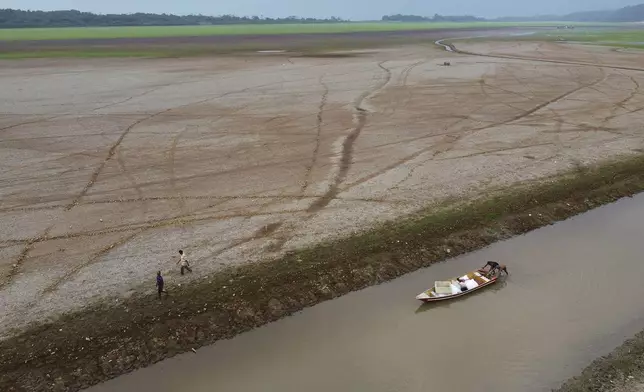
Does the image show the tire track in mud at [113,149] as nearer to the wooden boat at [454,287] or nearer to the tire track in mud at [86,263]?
the tire track in mud at [86,263]

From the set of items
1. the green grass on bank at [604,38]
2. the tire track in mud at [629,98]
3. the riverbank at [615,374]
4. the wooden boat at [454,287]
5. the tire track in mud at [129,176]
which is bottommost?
the riverbank at [615,374]

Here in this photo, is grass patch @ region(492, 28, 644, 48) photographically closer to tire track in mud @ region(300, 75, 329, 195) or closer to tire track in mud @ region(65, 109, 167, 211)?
tire track in mud @ region(300, 75, 329, 195)

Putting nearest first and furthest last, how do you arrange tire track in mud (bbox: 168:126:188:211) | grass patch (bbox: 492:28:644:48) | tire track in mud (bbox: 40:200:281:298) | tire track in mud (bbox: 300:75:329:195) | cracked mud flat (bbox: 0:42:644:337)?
tire track in mud (bbox: 40:200:281:298) < cracked mud flat (bbox: 0:42:644:337) < tire track in mud (bbox: 168:126:188:211) < tire track in mud (bbox: 300:75:329:195) < grass patch (bbox: 492:28:644:48)

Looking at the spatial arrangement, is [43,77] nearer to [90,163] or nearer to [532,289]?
[90,163]

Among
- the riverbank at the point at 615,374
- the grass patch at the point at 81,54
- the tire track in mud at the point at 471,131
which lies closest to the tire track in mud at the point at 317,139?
the tire track in mud at the point at 471,131

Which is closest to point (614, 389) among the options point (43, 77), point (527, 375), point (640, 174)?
point (527, 375)

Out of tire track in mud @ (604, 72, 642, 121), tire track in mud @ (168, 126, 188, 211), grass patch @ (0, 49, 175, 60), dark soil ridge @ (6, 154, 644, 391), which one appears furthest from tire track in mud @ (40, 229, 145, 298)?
grass patch @ (0, 49, 175, 60)

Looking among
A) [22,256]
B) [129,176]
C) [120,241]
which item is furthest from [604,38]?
[22,256]
